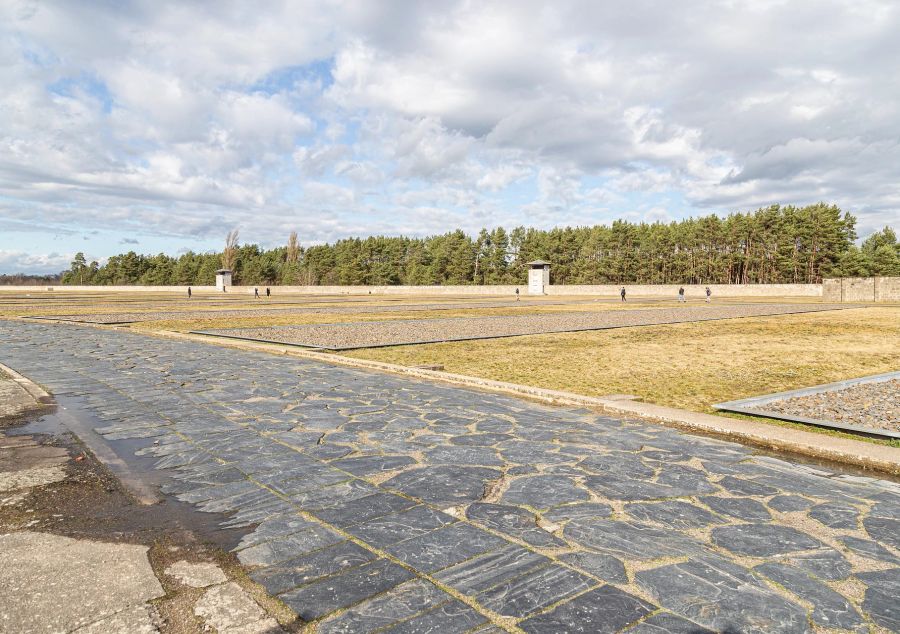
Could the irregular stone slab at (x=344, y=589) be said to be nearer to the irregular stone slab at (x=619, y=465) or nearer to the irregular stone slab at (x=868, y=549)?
the irregular stone slab at (x=619, y=465)

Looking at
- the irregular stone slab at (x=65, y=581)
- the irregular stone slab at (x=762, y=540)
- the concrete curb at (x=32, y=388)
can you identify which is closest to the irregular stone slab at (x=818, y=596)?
the irregular stone slab at (x=762, y=540)

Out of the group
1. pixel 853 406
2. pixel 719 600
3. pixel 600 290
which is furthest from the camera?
pixel 600 290

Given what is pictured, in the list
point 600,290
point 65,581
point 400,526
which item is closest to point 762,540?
point 400,526

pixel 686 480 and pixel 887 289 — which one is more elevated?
pixel 887 289

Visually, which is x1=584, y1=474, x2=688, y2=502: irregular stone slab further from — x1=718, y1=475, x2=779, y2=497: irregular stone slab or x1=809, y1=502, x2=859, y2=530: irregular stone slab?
x1=809, y1=502, x2=859, y2=530: irregular stone slab

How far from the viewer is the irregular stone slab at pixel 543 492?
3.70 metres

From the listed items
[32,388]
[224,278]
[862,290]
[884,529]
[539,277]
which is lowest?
[884,529]

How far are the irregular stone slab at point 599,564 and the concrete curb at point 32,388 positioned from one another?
6458 millimetres

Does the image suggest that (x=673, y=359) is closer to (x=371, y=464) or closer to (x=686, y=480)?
Result: (x=686, y=480)

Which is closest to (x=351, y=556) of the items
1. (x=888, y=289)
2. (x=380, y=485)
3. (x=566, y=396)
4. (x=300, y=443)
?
(x=380, y=485)

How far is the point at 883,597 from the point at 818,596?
0.30m

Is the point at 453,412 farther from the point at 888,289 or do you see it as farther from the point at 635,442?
the point at 888,289

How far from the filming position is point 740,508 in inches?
142

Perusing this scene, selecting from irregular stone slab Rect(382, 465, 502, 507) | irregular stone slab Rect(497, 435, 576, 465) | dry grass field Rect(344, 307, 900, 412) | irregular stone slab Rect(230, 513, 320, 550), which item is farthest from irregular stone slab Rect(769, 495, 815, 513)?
irregular stone slab Rect(230, 513, 320, 550)
